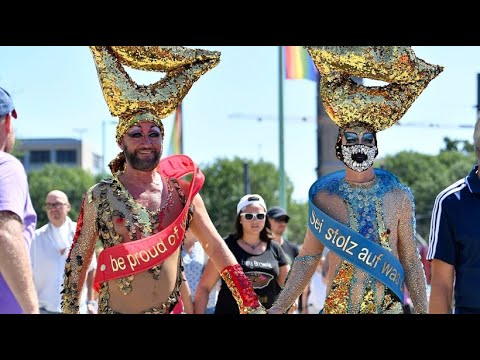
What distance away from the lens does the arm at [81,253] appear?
547 cm

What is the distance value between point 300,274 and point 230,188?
5539 centimetres

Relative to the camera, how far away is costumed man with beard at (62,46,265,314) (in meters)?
5.41

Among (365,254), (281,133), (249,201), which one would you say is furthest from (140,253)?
(281,133)

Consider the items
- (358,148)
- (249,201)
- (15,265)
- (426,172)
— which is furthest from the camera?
(426,172)

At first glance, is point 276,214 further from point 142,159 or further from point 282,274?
point 142,159

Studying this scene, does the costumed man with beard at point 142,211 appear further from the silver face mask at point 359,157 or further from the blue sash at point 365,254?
the silver face mask at point 359,157

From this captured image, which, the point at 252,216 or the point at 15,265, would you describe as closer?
the point at 15,265

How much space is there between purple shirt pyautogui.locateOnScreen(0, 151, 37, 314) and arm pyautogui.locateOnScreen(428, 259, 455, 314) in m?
1.88

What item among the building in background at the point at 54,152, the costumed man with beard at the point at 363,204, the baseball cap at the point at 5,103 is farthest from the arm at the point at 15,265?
the building in background at the point at 54,152

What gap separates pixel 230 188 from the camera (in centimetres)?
6122
